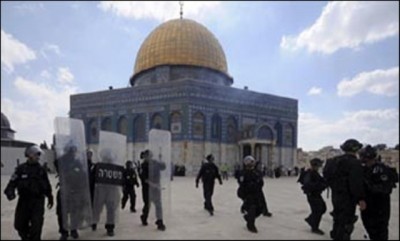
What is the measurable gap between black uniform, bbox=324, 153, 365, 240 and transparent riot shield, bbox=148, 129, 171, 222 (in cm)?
311

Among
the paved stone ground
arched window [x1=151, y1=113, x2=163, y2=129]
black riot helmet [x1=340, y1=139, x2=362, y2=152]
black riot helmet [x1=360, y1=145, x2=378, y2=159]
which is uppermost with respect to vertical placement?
arched window [x1=151, y1=113, x2=163, y2=129]

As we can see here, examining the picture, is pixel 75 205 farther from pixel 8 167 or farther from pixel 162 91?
pixel 162 91

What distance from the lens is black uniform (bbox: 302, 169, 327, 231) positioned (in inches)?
327

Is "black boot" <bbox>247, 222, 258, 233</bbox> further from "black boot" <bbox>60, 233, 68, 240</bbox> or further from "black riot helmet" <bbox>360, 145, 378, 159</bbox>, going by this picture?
"black boot" <bbox>60, 233, 68, 240</bbox>

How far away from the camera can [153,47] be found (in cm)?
4062

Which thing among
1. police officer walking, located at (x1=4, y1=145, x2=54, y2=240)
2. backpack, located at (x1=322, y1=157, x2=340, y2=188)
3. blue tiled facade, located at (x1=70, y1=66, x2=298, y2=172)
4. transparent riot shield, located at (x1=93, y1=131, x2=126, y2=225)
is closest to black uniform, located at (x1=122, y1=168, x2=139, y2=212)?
transparent riot shield, located at (x1=93, y1=131, x2=126, y2=225)

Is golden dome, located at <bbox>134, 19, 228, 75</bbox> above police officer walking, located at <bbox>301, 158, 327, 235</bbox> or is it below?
above

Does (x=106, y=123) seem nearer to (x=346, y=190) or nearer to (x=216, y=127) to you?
(x=216, y=127)

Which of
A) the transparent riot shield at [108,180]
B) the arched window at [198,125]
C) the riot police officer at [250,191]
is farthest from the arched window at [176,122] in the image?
the transparent riot shield at [108,180]

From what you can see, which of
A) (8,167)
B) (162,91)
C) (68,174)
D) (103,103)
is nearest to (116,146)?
(68,174)

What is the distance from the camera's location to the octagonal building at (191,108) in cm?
3434

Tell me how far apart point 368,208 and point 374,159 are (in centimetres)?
72

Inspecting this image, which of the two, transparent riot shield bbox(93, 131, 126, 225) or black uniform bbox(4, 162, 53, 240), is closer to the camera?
black uniform bbox(4, 162, 53, 240)

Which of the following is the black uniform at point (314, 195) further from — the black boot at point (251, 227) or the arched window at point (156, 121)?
the arched window at point (156, 121)
